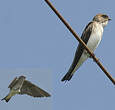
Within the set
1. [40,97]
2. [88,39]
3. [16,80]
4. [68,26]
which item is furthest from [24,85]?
[68,26]

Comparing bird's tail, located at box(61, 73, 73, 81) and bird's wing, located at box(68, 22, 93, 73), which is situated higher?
bird's wing, located at box(68, 22, 93, 73)

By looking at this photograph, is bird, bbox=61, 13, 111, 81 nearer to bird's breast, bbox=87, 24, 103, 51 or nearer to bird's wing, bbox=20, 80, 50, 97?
bird's breast, bbox=87, 24, 103, 51

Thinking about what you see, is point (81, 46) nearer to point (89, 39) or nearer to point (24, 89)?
point (89, 39)

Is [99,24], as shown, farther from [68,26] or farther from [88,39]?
[68,26]

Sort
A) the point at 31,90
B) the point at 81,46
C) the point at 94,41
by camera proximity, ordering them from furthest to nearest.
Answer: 1. the point at 94,41
2. the point at 81,46
3. the point at 31,90

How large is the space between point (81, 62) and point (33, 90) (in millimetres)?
1276

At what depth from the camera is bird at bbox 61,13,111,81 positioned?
5.38 meters

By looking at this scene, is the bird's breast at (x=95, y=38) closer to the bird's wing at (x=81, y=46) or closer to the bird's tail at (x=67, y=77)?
the bird's wing at (x=81, y=46)

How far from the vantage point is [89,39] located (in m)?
5.88

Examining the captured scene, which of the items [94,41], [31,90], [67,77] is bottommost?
[67,77]

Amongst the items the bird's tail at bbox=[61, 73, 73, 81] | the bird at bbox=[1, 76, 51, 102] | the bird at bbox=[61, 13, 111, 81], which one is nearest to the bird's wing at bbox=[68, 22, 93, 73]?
the bird at bbox=[61, 13, 111, 81]

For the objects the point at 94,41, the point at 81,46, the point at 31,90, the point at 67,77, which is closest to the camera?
the point at 31,90

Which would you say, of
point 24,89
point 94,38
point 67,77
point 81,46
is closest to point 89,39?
point 94,38

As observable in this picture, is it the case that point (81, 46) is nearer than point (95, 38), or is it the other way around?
point (81, 46)
